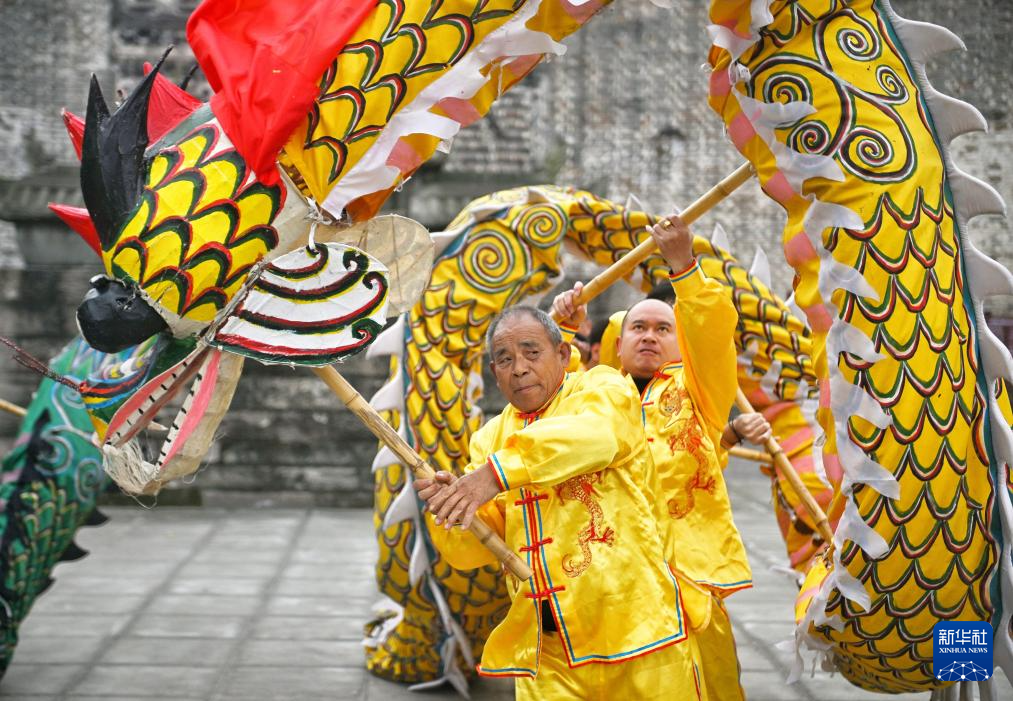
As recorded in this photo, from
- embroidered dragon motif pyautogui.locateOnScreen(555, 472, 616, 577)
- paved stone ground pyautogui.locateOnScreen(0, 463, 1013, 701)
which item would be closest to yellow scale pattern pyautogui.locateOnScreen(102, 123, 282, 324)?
embroidered dragon motif pyautogui.locateOnScreen(555, 472, 616, 577)

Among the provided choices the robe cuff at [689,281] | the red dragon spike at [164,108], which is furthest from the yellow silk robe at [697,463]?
the red dragon spike at [164,108]

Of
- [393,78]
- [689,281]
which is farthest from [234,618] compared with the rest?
[393,78]

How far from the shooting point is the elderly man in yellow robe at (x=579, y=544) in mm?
2520

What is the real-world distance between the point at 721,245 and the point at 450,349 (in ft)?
3.64

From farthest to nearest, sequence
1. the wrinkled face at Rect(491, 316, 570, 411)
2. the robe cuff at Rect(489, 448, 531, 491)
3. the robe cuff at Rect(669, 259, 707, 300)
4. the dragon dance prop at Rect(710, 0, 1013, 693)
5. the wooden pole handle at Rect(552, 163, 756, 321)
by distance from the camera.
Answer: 1. the robe cuff at Rect(669, 259, 707, 300)
2. the wooden pole handle at Rect(552, 163, 756, 321)
3. the wrinkled face at Rect(491, 316, 570, 411)
4. the robe cuff at Rect(489, 448, 531, 491)
5. the dragon dance prop at Rect(710, 0, 1013, 693)

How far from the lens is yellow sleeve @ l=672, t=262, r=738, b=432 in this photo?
295 centimetres

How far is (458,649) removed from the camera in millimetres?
3980

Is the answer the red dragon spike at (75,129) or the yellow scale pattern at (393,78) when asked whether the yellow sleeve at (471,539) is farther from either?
the red dragon spike at (75,129)

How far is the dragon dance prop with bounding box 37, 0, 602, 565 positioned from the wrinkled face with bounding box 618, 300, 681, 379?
42.0 inches

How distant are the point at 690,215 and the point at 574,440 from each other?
80 centimetres

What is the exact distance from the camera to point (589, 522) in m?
2.60

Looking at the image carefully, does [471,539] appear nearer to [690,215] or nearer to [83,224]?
[690,215]

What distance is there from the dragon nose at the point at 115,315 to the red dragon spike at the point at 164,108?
1.13 feet

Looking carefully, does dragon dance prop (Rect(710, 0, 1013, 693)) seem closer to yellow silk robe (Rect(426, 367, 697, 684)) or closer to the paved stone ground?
yellow silk robe (Rect(426, 367, 697, 684))
